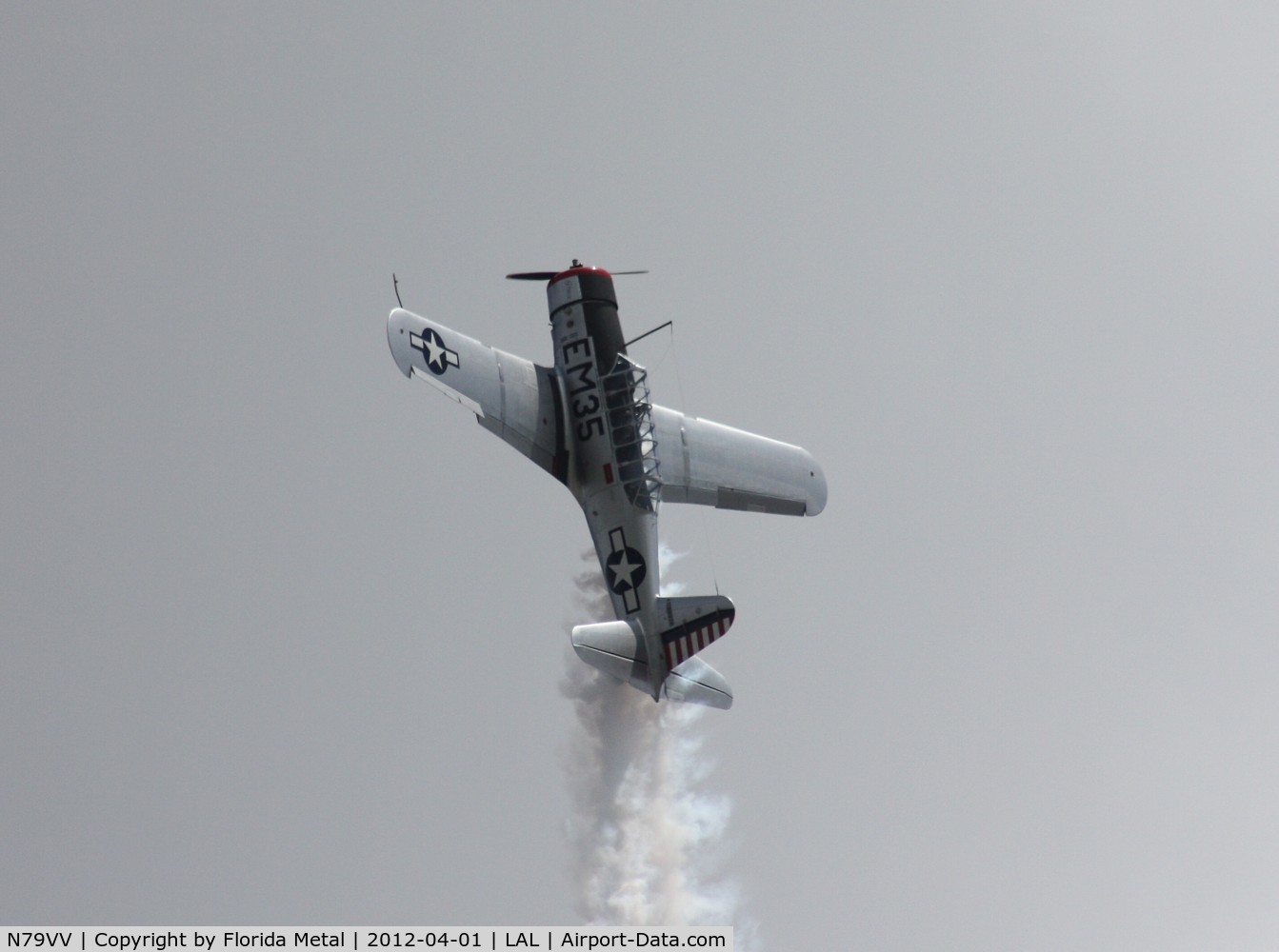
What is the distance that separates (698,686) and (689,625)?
1017mm

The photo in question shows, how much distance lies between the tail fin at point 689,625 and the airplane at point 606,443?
0.05 ft

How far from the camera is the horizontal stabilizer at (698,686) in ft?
104

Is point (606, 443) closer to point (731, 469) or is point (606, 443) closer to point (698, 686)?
point (731, 469)

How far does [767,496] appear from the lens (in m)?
35.8

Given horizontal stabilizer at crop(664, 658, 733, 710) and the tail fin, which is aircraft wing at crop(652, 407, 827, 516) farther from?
horizontal stabilizer at crop(664, 658, 733, 710)

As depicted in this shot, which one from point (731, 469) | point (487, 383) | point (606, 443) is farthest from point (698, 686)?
point (487, 383)

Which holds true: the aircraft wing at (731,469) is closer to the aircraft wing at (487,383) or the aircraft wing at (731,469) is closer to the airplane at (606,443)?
the airplane at (606,443)

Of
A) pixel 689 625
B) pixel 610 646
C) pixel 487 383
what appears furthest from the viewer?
pixel 487 383

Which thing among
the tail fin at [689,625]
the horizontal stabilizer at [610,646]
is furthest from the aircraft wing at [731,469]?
the horizontal stabilizer at [610,646]

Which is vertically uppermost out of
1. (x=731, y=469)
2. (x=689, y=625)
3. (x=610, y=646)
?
(x=731, y=469)

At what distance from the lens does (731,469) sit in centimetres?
3534

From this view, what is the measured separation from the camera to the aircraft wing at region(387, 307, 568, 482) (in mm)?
32188

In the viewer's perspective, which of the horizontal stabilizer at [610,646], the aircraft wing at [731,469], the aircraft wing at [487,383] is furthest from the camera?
the aircraft wing at [731,469]

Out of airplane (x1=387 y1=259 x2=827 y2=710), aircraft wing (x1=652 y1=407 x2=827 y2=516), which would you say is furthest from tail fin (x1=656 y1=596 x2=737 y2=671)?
aircraft wing (x1=652 y1=407 x2=827 y2=516)
